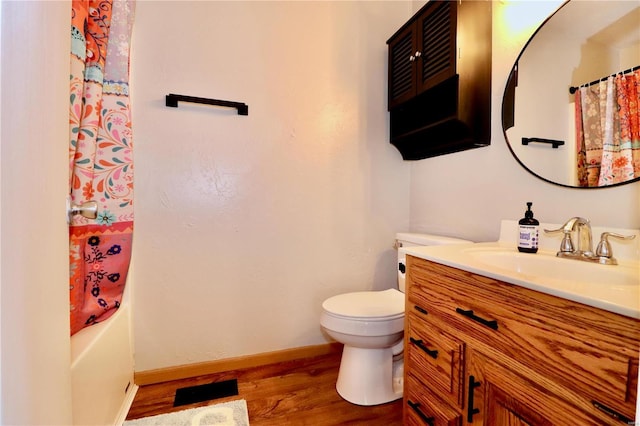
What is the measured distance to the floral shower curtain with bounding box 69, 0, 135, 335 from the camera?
101 cm

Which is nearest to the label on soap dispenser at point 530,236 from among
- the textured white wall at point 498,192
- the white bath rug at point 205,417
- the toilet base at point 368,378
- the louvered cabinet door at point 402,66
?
the textured white wall at point 498,192

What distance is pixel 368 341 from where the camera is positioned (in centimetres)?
130

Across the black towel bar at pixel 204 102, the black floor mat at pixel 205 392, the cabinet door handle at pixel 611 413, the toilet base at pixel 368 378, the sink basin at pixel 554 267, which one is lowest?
the black floor mat at pixel 205 392

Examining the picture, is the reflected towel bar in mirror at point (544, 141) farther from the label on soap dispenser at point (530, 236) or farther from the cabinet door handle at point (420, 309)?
the cabinet door handle at point (420, 309)

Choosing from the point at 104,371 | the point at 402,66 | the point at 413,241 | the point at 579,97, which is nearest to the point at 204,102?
the point at 402,66

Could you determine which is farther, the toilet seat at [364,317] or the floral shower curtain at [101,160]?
the toilet seat at [364,317]

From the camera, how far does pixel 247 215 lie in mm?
1636

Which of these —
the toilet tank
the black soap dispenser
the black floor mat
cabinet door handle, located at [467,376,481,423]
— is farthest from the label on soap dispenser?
the black floor mat

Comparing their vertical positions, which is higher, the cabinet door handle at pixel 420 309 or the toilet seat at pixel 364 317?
the cabinet door handle at pixel 420 309

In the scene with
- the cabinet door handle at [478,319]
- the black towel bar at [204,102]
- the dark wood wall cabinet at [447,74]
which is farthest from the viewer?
the black towel bar at [204,102]

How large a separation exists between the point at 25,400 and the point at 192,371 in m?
1.23

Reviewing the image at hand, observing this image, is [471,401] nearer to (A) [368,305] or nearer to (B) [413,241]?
(A) [368,305]

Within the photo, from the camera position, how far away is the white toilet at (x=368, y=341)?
129cm

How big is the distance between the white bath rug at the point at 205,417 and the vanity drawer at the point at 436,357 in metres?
0.79
